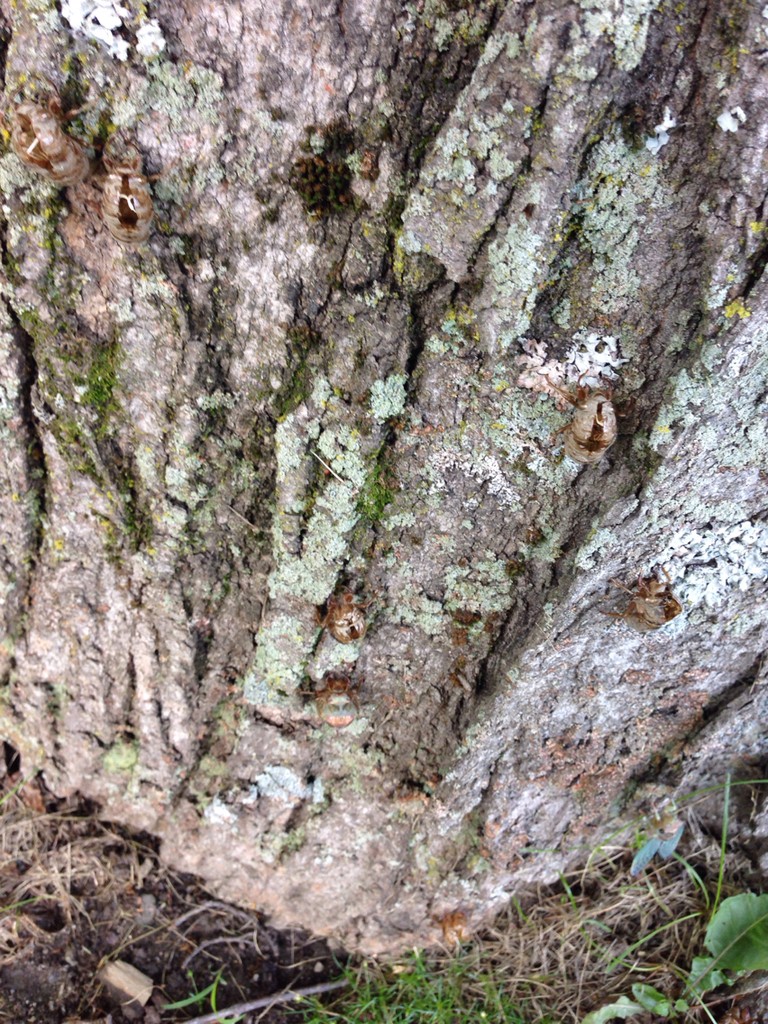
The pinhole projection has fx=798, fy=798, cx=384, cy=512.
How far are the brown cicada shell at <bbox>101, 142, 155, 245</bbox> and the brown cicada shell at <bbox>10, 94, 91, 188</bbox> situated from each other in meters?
0.06

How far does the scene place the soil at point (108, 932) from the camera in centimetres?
227

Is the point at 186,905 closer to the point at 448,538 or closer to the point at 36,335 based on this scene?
the point at 448,538

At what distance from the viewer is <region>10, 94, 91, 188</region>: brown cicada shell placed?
1318 millimetres

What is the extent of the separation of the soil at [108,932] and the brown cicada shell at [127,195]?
185 centimetres

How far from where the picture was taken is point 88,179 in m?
1.44

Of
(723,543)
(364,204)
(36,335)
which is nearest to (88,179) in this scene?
(36,335)

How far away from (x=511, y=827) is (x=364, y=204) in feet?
5.53

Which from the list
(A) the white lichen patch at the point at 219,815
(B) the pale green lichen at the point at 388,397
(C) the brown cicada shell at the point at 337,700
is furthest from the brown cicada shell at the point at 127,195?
(A) the white lichen patch at the point at 219,815

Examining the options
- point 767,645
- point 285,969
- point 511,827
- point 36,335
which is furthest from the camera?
point 285,969

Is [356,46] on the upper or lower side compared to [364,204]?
upper

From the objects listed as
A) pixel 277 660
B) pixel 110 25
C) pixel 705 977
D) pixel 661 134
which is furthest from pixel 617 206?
pixel 705 977

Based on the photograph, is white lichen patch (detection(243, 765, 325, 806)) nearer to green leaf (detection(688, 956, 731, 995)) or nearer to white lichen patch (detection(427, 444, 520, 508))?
white lichen patch (detection(427, 444, 520, 508))

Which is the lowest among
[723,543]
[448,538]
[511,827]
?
[511,827]

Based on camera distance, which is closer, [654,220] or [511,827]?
[654,220]
